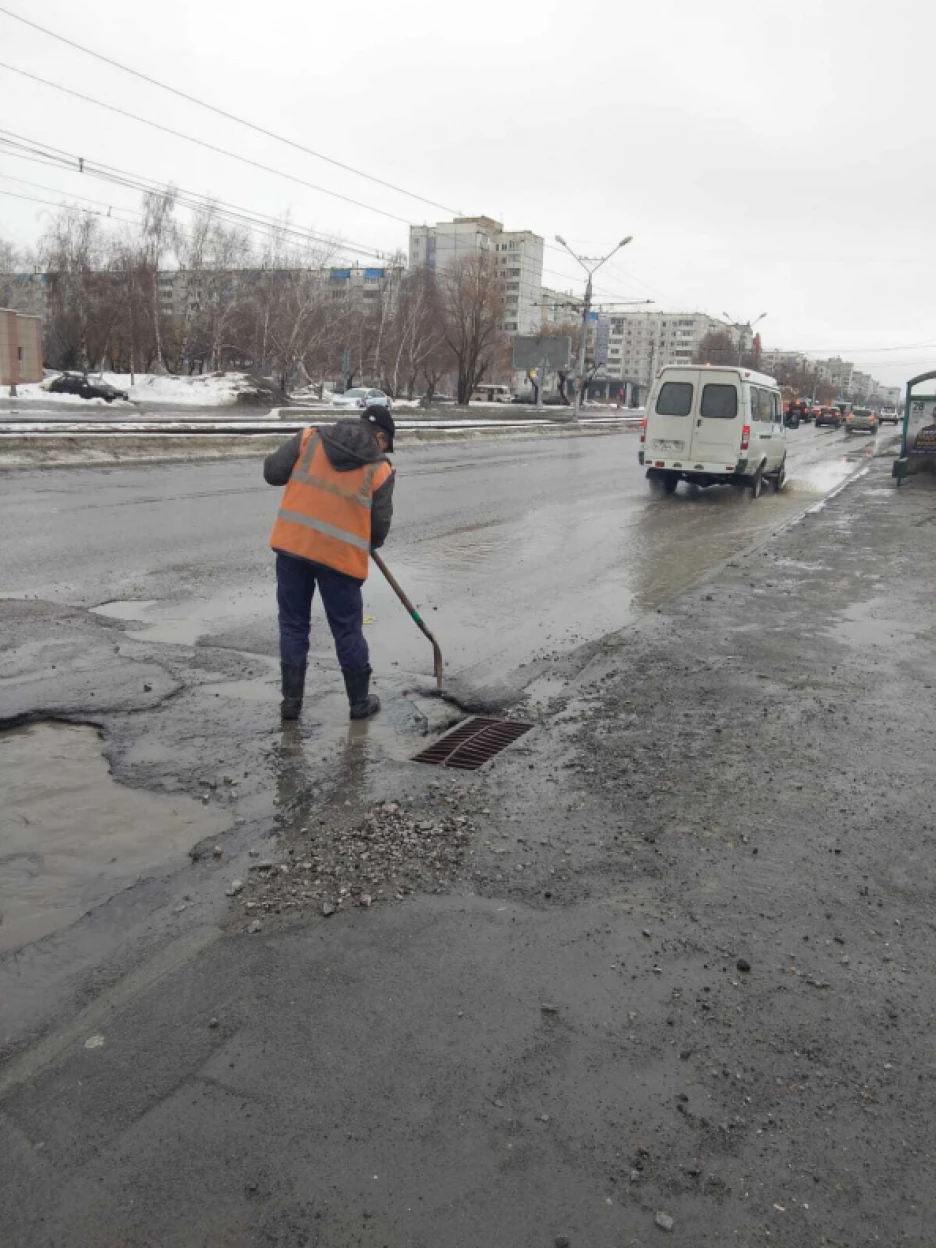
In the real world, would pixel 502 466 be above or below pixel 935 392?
below

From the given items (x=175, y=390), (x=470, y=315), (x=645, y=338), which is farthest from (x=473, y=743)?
(x=645, y=338)

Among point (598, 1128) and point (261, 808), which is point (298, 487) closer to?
point (261, 808)

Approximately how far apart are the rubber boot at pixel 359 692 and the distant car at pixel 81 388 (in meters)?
39.1

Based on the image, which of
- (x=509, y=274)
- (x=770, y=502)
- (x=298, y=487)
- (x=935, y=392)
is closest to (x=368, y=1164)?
(x=298, y=487)

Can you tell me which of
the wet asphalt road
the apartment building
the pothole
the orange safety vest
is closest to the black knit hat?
the orange safety vest

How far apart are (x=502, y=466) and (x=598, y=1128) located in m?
20.1

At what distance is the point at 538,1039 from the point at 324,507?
2928 millimetres

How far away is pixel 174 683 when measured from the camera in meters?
5.38

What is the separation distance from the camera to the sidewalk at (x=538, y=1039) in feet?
6.42

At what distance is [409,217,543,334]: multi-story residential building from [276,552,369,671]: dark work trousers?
391 ft

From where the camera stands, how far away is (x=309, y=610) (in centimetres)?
492

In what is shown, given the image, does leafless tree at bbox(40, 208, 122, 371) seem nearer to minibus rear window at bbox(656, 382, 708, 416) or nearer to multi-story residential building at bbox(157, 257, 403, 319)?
multi-story residential building at bbox(157, 257, 403, 319)

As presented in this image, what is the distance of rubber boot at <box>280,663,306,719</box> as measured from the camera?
16.1 ft

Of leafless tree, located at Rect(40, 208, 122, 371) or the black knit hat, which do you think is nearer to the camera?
the black knit hat
